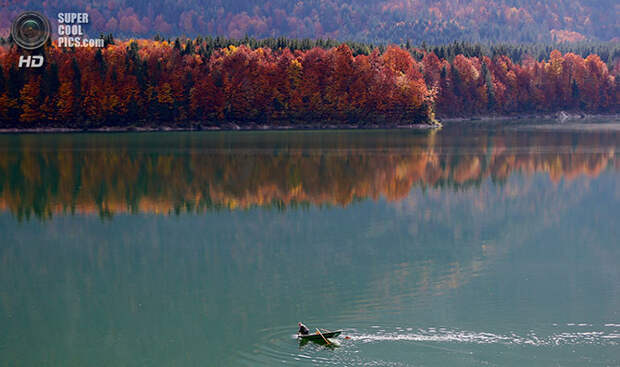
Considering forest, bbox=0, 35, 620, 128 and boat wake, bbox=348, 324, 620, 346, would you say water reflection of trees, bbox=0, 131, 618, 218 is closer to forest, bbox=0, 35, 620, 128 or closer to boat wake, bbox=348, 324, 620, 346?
boat wake, bbox=348, 324, 620, 346

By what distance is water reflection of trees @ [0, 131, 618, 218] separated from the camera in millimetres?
35906

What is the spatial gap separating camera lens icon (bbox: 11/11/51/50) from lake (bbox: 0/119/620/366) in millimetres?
70915

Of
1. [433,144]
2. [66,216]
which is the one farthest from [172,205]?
[433,144]

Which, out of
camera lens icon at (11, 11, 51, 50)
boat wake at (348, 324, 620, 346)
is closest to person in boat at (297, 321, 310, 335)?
boat wake at (348, 324, 620, 346)

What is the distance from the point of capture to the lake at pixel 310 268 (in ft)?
51.7

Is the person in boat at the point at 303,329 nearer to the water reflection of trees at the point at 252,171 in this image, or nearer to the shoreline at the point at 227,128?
the water reflection of trees at the point at 252,171

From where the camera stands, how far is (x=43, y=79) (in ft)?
357

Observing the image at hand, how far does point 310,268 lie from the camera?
22.0 metres

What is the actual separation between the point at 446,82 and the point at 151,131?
6384 centimetres

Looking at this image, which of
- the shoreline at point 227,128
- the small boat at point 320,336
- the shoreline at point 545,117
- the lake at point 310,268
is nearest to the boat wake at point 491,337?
the lake at point 310,268

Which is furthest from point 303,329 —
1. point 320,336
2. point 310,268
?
point 310,268

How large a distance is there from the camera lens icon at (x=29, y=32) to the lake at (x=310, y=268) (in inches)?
2792

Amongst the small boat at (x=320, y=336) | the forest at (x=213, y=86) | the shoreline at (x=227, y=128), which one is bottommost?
the small boat at (x=320, y=336)

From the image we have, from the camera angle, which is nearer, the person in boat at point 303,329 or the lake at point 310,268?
the person in boat at point 303,329
